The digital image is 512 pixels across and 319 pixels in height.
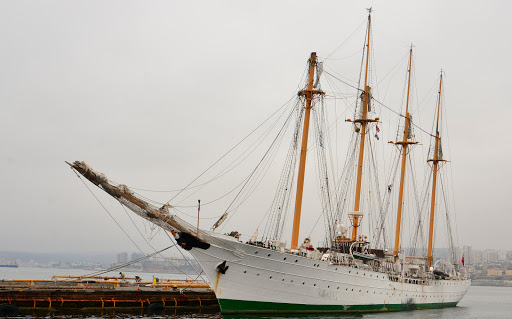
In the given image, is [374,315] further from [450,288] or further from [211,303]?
[450,288]

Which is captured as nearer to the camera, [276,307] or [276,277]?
[276,277]

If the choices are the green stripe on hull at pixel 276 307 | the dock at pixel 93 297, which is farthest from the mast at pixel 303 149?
the dock at pixel 93 297

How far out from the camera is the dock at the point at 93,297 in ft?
102

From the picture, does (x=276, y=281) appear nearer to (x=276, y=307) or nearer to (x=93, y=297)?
(x=276, y=307)

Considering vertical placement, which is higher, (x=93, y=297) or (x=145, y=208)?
(x=145, y=208)

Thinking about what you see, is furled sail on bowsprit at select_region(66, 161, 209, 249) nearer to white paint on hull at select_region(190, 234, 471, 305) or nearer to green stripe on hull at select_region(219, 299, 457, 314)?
white paint on hull at select_region(190, 234, 471, 305)

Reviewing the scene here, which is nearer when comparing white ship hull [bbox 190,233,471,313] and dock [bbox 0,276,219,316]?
dock [bbox 0,276,219,316]

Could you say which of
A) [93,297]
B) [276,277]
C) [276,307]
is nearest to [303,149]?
[276,277]

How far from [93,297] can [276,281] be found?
1146cm

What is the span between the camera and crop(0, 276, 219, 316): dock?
31219mm

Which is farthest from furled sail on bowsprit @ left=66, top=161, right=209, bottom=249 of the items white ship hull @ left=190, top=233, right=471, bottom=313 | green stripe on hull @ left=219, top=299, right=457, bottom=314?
green stripe on hull @ left=219, top=299, right=457, bottom=314

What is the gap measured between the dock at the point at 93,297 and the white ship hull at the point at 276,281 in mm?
5179

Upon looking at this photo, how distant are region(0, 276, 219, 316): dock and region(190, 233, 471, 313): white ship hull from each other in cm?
518

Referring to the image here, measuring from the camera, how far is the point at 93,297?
3350 centimetres
